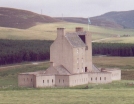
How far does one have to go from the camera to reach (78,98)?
47.8 metres

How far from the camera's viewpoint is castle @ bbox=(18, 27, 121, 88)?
222 ft

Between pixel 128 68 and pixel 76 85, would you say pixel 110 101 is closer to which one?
pixel 76 85

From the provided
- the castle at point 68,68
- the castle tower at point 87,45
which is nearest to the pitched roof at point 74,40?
the castle at point 68,68

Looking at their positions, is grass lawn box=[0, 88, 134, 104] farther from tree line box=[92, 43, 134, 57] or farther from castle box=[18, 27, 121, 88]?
tree line box=[92, 43, 134, 57]

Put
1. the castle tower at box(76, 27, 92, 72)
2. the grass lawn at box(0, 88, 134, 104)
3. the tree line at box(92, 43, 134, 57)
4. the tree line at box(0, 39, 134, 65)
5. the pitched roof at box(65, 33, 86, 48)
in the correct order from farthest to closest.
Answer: the tree line at box(92, 43, 134, 57) → the tree line at box(0, 39, 134, 65) → the castle tower at box(76, 27, 92, 72) → the pitched roof at box(65, 33, 86, 48) → the grass lawn at box(0, 88, 134, 104)

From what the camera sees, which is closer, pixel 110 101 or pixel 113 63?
pixel 110 101

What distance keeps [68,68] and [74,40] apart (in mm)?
3730

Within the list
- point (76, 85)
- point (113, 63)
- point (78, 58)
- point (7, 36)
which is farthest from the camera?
point (7, 36)

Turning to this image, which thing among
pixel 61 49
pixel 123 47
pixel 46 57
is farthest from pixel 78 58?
pixel 123 47

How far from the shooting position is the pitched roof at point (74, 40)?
237 feet

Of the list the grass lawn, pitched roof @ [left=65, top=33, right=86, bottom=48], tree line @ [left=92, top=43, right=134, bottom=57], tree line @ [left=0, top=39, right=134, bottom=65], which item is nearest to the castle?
pitched roof @ [left=65, top=33, right=86, bottom=48]

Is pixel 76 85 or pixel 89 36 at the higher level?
pixel 89 36

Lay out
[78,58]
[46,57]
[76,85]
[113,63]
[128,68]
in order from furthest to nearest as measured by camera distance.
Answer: [46,57] → [113,63] → [128,68] → [78,58] → [76,85]

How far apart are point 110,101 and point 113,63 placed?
60677 millimetres
